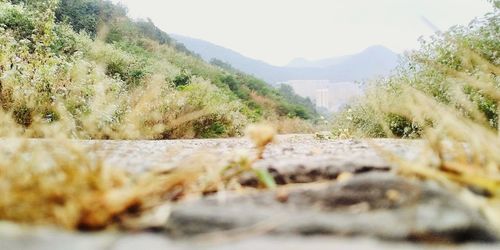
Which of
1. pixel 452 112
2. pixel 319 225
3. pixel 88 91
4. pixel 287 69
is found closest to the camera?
pixel 319 225

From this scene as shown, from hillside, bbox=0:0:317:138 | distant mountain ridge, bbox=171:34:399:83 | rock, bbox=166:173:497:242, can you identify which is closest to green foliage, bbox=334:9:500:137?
hillside, bbox=0:0:317:138

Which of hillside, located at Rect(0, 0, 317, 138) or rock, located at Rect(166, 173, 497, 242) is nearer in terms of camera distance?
rock, located at Rect(166, 173, 497, 242)

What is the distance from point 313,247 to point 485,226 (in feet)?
1.00

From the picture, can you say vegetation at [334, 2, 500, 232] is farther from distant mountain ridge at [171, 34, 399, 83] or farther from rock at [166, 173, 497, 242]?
distant mountain ridge at [171, 34, 399, 83]

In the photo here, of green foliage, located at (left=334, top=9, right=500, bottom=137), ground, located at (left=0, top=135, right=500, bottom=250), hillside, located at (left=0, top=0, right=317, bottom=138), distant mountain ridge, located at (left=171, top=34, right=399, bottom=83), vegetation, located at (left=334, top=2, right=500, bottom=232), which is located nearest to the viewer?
ground, located at (left=0, top=135, right=500, bottom=250)

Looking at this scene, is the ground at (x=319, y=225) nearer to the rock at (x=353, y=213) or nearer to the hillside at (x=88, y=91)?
the rock at (x=353, y=213)

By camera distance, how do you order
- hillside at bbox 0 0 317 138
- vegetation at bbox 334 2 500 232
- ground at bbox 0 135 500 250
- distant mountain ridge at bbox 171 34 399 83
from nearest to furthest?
ground at bbox 0 135 500 250 → vegetation at bbox 334 2 500 232 → hillside at bbox 0 0 317 138 → distant mountain ridge at bbox 171 34 399 83

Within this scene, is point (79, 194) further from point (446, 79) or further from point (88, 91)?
point (446, 79)

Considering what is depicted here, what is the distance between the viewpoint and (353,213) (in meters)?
0.89

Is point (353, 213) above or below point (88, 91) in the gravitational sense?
above

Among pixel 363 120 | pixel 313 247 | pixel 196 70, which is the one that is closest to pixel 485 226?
pixel 313 247

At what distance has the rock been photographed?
797 mm

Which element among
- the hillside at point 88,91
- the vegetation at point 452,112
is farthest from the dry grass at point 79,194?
the vegetation at point 452,112

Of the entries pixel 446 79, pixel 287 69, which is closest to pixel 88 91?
pixel 446 79
